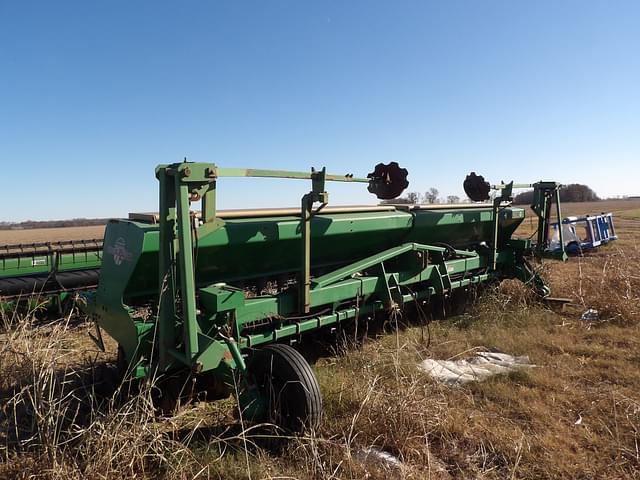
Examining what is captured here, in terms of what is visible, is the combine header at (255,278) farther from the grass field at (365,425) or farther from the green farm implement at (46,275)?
the green farm implement at (46,275)

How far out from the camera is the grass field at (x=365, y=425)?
8.23 ft

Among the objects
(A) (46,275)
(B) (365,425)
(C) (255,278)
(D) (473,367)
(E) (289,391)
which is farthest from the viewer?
(A) (46,275)

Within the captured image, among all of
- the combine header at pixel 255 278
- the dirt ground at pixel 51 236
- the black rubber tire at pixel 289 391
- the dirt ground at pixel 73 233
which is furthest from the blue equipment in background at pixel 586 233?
the dirt ground at pixel 51 236

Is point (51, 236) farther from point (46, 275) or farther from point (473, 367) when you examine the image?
point (473, 367)

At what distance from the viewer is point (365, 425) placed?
10.0 feet

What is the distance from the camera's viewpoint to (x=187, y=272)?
2.93 metres

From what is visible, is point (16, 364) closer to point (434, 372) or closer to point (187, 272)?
point (187, 272)

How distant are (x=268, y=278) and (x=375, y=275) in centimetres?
112

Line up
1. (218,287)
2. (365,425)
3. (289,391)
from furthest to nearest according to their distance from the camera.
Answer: (218,287), (365,425), (289,391)

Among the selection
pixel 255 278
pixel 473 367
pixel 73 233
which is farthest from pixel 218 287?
pixel 73 233

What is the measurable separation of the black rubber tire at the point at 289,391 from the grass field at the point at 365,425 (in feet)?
0.39

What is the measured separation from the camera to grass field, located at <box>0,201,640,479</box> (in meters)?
2.51

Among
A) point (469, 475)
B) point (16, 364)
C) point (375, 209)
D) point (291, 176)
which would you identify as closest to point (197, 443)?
point (16, 364)

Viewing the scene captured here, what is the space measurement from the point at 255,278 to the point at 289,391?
1556mm
